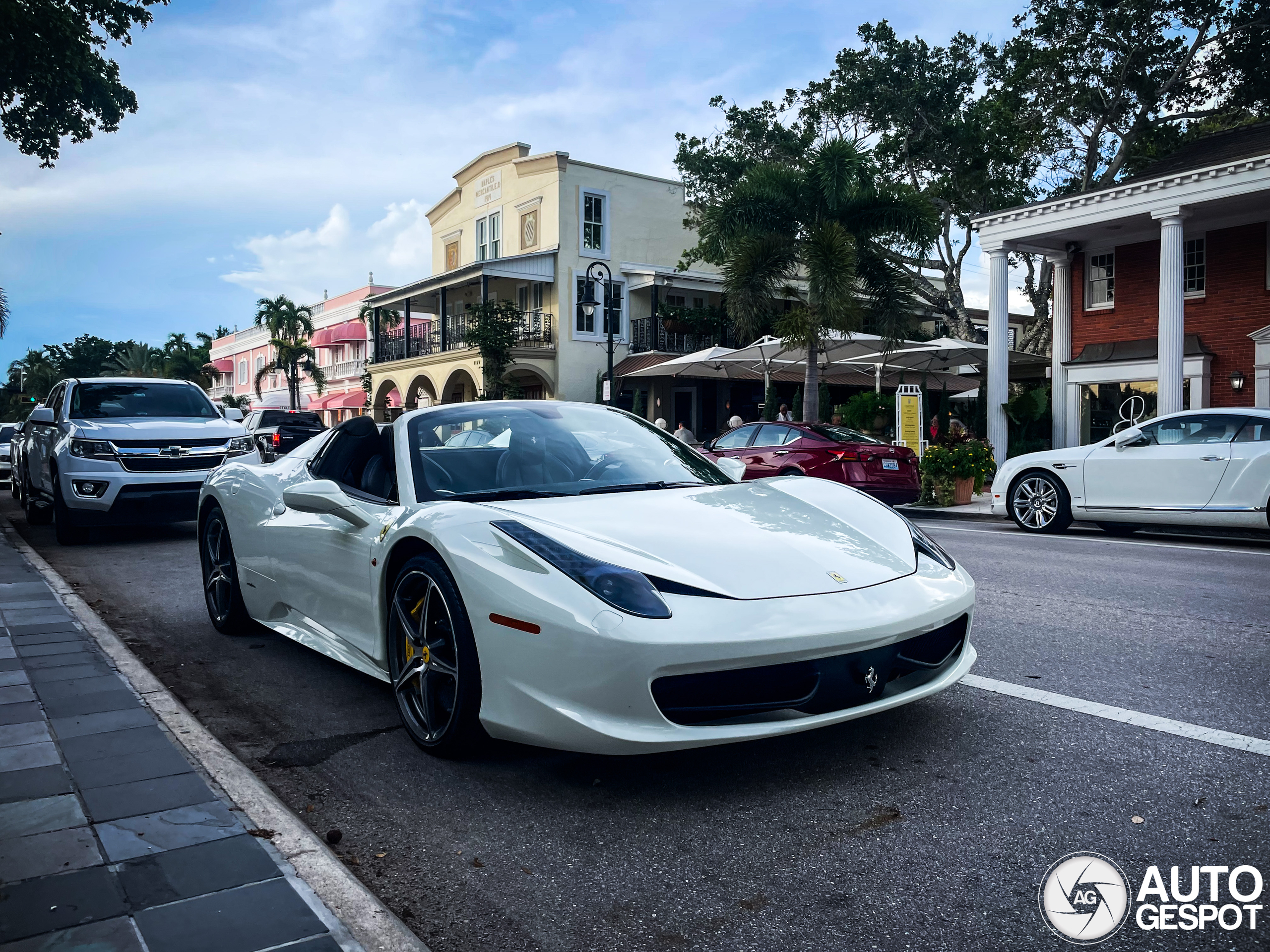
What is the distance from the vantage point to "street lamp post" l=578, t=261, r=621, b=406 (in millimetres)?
21891

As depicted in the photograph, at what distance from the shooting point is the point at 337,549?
4.20 metres

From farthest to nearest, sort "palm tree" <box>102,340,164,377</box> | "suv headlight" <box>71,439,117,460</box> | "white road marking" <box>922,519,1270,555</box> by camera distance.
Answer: "palm tree" <box>102,340,164,377</box> < "suv headlight" <box>71,439,117,460</box> < "white road marking" <box>922,519,1270,555</box>

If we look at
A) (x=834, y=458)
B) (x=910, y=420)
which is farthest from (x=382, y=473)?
(x=910, y=420)

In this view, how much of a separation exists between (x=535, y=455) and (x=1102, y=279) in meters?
20.9

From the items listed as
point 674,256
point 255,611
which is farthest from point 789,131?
point 255,611

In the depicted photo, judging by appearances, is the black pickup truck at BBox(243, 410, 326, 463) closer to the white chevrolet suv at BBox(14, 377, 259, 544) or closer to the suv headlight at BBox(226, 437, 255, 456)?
the white chevrolet suv at BBox(14, 377, 259, 544)

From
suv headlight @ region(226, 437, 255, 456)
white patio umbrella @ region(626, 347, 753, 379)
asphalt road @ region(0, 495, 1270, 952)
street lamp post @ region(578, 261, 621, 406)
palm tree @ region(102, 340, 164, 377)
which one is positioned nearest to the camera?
asphalt road @ region(0, 495, 1270, 952)

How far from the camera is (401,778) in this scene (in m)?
3.34

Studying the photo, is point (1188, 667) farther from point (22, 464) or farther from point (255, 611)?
point (22, 464)

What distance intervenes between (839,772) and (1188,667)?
2.28 metres

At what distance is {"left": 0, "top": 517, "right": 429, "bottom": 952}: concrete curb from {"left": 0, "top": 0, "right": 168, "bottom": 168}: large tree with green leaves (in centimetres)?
1341

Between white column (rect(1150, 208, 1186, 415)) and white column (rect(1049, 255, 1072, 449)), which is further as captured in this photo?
white column (rect(1049, 255, 1072, 449))

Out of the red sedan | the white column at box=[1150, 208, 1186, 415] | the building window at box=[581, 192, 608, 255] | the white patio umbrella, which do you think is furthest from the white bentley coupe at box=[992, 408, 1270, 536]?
the building window at box=[581, 192, 608, 255]

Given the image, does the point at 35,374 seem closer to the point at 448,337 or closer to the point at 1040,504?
the point at 448,337
